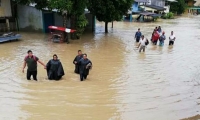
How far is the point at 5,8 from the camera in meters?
25.5

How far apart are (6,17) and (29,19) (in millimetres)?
2205

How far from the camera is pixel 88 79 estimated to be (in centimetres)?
1148

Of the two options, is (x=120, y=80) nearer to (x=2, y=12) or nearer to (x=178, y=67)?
(x=178, y=67)

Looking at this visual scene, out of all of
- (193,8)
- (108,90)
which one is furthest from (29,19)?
(193,8)

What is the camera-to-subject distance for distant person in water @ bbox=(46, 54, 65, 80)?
10703mm

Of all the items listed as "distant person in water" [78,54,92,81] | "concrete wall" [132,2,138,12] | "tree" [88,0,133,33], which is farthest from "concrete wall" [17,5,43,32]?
"concrete wall" [132,2,138,12]

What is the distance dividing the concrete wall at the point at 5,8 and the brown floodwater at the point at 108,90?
9.58 metres

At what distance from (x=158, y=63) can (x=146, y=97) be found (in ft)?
19.0

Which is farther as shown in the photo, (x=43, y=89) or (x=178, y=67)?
(x=178, y=67)

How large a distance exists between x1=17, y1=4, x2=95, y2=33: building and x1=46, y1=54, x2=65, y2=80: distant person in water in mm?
14572

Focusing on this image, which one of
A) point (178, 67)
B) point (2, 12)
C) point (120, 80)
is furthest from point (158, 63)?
point (2, 12)

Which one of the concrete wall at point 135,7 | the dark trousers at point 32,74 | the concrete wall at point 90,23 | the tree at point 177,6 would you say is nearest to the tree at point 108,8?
the concrete wall at point 90,23

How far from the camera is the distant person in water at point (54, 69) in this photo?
35.1 feet

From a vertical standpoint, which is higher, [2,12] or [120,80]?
[2,12]
